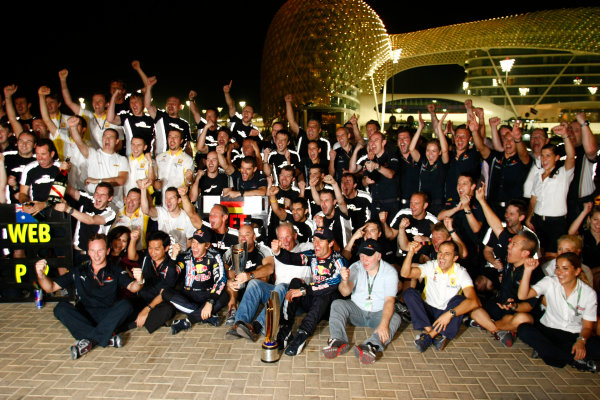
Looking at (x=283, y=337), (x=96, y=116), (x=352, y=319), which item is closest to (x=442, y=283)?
(x=352, y=319)

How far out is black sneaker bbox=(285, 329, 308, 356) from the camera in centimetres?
413

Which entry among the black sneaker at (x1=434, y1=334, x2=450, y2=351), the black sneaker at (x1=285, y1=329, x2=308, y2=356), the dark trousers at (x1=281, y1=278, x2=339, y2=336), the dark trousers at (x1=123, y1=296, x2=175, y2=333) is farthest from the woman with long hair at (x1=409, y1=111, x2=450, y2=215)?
the dark trousers at (x1=123, y1=296, x2=175, y2=333)

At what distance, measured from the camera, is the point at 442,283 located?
4648 millimetres

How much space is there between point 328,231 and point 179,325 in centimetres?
219

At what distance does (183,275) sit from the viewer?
5.41 meters

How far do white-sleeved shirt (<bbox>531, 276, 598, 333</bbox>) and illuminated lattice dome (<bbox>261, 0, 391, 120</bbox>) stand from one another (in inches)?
1160

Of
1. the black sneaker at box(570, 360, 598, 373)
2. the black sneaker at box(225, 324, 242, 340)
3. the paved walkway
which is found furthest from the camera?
the black sneaker at box(225, 324, 242, 340)

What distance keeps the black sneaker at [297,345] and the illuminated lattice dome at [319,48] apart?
29.6 meters

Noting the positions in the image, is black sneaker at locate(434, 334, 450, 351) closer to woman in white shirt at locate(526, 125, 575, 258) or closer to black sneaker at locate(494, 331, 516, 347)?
black sneaker at locate(494, 331, 516, 347)

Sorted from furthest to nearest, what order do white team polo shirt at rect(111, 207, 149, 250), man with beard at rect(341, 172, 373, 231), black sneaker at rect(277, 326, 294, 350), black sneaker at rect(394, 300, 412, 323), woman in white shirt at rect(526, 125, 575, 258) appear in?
man with beard at rect(341, 172, 373, 231)
white team polo shirt at rect(111, 207, 149, 250)
woman in white shirt at rect(526, 125, 575, 258)
black sneaker at rect(394, 300, 412, 323)
black sneaker at rect(277, 326, 294, 350)

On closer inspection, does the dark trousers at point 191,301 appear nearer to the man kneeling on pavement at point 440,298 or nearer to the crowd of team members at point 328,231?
the crowd of team members at point 328,231

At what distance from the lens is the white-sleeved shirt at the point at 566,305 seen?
397 centimetres

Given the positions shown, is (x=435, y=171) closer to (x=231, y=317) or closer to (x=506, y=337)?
(x=506, y=337)

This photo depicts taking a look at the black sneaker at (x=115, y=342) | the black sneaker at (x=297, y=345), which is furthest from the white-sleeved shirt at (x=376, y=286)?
the black sneaker at (x=115, y=342)
